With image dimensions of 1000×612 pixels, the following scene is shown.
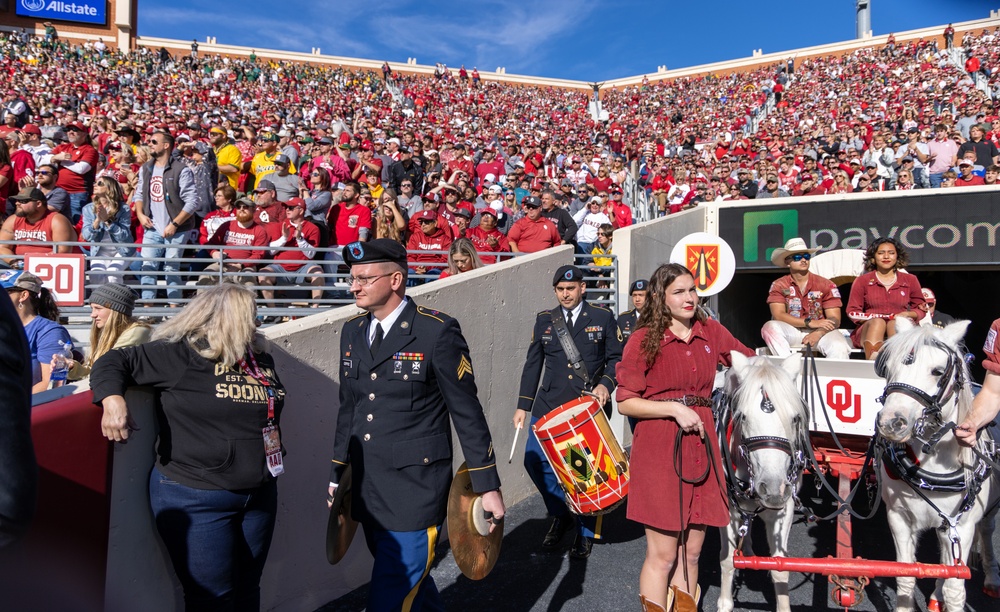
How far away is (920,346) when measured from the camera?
4.12 metres

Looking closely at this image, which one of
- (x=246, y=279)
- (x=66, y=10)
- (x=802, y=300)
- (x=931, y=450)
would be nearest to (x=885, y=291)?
(x=802, y=300)

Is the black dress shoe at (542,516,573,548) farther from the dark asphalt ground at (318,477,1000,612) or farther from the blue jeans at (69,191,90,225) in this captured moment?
the blue jeans at (69,191,90,225)

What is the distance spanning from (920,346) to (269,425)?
3.48m

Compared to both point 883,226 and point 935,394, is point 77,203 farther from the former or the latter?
point 883,226

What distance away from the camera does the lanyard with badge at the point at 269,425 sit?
3309 mm

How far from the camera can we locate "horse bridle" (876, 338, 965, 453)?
3967 mm

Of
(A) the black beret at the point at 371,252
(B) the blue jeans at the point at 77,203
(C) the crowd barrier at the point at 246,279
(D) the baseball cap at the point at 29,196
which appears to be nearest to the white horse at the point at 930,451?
(A) the black beret at the point at 371,252

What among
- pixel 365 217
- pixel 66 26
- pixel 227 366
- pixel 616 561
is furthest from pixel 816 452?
pixel 66 26

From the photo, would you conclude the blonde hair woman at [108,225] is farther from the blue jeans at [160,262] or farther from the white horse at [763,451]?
the white horse at [763,451]

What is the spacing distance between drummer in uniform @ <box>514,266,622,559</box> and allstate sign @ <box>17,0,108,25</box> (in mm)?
38374

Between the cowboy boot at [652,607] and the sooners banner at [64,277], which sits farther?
the sooners banner at [64,277]

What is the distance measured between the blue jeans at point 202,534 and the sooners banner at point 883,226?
10.0 m

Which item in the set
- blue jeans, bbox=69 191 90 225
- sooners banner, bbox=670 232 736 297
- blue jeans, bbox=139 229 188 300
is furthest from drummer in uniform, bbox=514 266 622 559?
blue jeans, bbox=69 191 90 225

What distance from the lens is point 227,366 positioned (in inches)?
126
